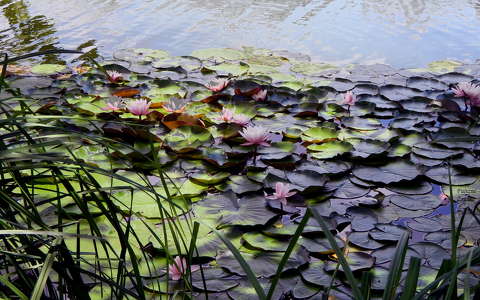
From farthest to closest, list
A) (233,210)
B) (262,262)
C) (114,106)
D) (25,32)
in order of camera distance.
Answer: (25,32) → (114,106) → (233,210) → (262,262)

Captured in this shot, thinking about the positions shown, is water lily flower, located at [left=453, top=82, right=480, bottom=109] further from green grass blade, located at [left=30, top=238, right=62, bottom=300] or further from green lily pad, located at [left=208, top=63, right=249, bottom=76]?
green grass blade, located at [left=30, top=238, right=62, bottom=300]

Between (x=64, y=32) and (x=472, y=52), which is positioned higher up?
(x=64, y=32)

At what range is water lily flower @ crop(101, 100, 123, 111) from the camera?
2.08 m

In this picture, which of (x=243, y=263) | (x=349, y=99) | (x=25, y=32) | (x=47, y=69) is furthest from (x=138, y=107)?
(x=25, y=32)

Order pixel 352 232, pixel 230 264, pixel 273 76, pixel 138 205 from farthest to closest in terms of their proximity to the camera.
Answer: pixel 273 76 → pixel 138 205 → pixel 352 232 → pixel 230 264

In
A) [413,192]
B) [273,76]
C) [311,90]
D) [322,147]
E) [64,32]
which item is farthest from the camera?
[64,32]

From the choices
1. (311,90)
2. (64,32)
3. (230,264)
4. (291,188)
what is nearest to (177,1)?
(64,32)

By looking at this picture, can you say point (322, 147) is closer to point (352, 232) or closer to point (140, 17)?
point (352, 232)

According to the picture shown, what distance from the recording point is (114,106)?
213cm

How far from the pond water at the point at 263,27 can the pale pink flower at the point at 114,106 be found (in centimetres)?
107

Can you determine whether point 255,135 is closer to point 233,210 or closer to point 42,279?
point 233,210

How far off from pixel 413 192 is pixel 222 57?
68.9 inches

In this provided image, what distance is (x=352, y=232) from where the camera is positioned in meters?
1.42

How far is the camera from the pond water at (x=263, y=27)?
3281mm
